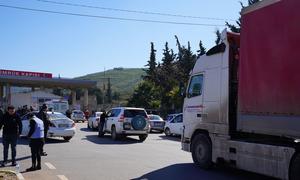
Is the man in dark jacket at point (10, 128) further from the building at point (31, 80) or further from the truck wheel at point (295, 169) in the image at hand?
the building at point (31, 80)

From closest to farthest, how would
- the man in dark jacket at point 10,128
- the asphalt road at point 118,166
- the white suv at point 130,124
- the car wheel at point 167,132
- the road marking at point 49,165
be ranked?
the asphalt road at point 118,166 → the road marking at point 49,165 → the man in dark jacket at point 10,128 → the white suv at point 130,124 → the car wheel at point 167,132

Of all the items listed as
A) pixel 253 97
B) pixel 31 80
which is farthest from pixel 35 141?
pixel 31 80

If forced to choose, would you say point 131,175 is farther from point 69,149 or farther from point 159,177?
point 69,149

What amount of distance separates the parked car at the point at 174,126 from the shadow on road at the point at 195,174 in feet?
47.3

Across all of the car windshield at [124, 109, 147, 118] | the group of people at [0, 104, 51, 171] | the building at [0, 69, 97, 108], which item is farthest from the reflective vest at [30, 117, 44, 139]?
the building at [0, 69, 97, 108]

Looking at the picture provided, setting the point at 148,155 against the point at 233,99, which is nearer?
the point at 233,99

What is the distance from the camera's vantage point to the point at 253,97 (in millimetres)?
11312

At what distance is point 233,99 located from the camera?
42.2 ft

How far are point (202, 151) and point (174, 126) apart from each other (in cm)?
1540

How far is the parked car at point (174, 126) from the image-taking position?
28770 mm

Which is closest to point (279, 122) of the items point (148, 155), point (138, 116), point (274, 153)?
point (274, 153)

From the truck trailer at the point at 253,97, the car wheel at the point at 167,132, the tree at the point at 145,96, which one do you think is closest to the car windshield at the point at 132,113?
the car wheel at the point at 167,132

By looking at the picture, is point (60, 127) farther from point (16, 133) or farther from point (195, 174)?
point (195, 174)

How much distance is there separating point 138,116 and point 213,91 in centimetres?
1182
